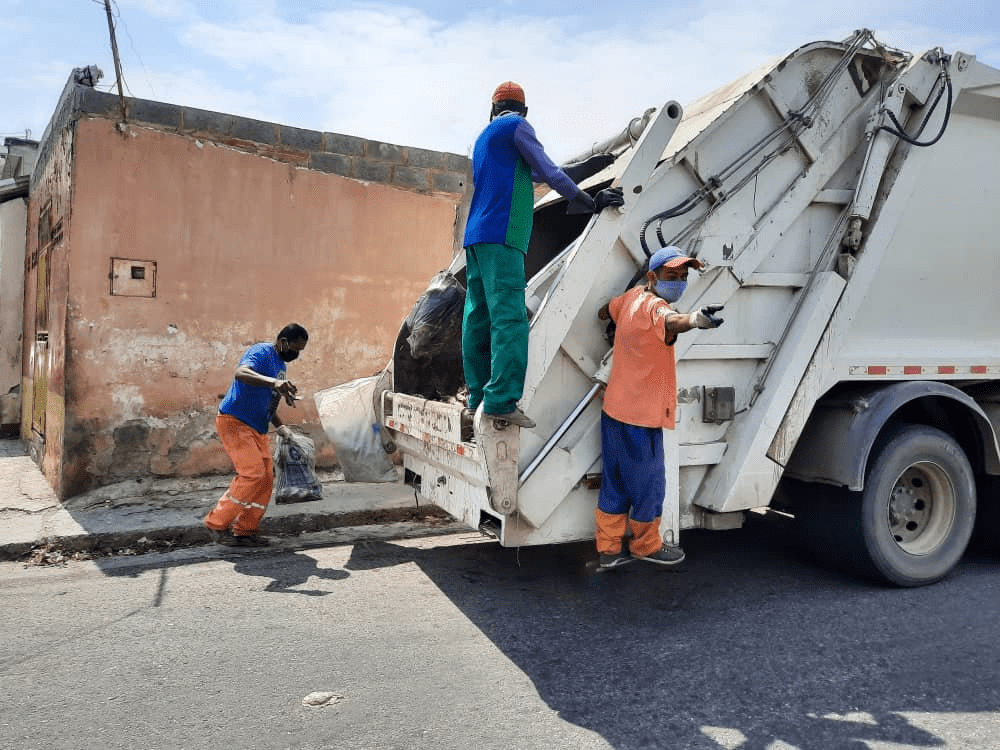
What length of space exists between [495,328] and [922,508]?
8.88 ft

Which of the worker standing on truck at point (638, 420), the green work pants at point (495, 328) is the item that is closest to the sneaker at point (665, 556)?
the worker standing on truck at point (638, 420)

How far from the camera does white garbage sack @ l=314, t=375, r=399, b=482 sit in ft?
15.2

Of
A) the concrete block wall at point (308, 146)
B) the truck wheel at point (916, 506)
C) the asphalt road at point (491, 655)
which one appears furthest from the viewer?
the concrete block wall at point (308, 146)

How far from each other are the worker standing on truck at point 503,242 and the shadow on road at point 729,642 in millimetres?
1003

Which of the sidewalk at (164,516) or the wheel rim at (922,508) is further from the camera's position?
the sidewalk at (164,516)

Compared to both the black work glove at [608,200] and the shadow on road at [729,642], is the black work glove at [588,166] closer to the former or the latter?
the black work glove at [608,200]

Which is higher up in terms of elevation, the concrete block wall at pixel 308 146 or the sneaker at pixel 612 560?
the concrete block wall at pixel 308 146

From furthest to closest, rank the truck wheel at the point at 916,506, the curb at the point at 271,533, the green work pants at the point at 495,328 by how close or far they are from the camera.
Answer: the curb at the point at 271,533 → the truck wheel at the point at 916,506 → the green work pants at the point at 495,328

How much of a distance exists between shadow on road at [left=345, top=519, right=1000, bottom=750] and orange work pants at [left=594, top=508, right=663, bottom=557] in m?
0.37

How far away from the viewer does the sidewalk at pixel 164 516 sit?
4.93 metres

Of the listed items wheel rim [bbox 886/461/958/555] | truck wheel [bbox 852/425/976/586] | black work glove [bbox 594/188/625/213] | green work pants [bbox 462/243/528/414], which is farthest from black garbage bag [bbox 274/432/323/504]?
wheel rim [bbox 886/461/958/555]

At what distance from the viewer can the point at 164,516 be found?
5.41m

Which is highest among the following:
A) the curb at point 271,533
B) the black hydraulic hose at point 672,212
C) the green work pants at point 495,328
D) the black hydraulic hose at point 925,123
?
the black hydraulic hose at point 925,123

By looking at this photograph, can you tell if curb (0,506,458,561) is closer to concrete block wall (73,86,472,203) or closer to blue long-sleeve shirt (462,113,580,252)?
blue long-sleeve shirt (462,113,580,252)
